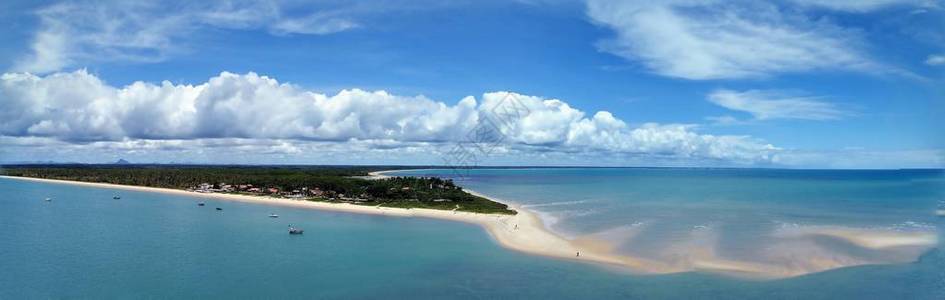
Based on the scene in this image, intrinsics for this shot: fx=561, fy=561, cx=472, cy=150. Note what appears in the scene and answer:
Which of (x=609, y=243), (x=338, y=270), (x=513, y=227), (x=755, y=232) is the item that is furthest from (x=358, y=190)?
(x=755, y=232)

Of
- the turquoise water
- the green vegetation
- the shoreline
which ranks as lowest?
the turquoise water

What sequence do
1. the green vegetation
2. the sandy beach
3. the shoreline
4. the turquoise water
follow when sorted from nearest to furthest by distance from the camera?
the turquoise water
the sandy beach
the shoreline
the green vegetation

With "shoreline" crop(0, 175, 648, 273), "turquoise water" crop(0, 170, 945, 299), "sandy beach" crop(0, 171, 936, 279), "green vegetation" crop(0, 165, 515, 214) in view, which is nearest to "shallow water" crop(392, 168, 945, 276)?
"sandy beach" crop(0, 171, 936, 279)

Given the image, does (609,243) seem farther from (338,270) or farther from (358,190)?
(358,190)

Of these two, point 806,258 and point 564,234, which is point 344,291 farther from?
point 806,258

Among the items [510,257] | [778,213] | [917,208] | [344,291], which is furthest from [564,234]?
[917,208]

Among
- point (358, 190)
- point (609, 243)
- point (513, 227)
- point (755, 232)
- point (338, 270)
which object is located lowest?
point (338, 270)

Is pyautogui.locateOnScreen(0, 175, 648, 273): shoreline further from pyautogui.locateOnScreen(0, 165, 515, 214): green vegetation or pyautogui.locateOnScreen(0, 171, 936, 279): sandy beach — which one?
pyautogui.locateOnScreen(0, 165, 515, 214): green vegetation

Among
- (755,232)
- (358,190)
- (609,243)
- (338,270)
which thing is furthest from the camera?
(358,190)

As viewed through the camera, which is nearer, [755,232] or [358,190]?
[755,232]
